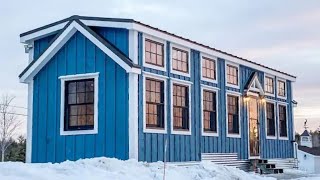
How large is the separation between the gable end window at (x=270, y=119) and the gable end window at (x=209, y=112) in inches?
191

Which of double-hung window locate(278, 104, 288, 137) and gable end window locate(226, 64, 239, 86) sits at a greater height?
gable end window locate(226, 64, 239, 86)

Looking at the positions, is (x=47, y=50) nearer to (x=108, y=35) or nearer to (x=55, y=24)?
(x=55, y=24)

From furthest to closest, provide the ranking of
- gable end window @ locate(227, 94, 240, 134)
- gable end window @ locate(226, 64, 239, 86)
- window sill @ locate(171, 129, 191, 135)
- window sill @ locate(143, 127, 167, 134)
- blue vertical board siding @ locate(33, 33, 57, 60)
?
gable end window @ locate(226, 64, 239, 86) → gable end window @ locate(227, 94, 240, 134) → blue vertical board siding @ locate(33, 33, 57, 60) → window sill @ locate(171, 129, 191, 135) → window sill @ locate(143, 127, 167, 134)

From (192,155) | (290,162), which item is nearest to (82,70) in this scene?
(192,155)

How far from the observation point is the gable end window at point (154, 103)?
15891 millimetres

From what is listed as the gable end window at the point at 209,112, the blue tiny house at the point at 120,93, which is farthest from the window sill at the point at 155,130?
the gable end window at the point at 209,112

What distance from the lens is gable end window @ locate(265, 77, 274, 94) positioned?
23188 mm

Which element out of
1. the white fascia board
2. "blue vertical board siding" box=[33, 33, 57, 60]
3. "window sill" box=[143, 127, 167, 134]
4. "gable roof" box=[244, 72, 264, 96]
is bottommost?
"window sill" box=[143, 127, 167, 134]

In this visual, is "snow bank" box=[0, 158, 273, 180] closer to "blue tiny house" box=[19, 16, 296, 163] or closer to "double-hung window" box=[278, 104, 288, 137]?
"blue tiny house" box=[19, 16, 296, 163]

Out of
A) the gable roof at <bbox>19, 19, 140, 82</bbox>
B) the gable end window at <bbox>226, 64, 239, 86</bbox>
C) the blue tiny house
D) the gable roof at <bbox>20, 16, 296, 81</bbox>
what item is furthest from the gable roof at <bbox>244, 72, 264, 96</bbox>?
the gable roof at <bbox>19, 19, 140, 82</bbox>

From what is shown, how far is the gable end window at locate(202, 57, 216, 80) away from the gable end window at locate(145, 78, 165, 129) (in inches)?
105

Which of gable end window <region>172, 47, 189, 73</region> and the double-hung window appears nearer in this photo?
gable end window <region>172, 47, 189, 73</region>

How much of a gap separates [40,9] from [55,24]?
5107 millimetres

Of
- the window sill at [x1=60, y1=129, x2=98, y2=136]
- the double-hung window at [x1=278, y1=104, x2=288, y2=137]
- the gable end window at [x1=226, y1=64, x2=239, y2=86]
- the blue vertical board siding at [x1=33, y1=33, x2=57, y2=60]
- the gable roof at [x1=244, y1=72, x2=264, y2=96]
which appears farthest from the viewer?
the double-hung window at [x1=278, y1=104, x2=288, y2=137]
